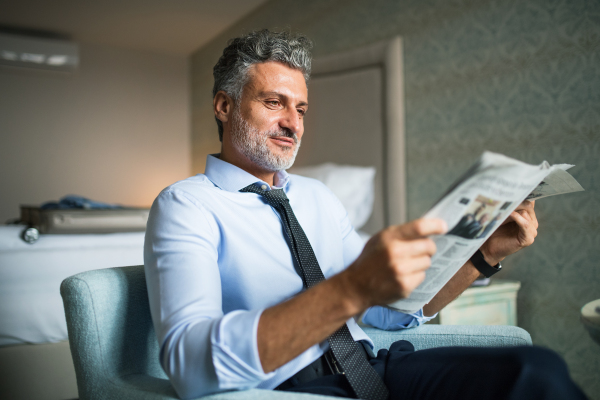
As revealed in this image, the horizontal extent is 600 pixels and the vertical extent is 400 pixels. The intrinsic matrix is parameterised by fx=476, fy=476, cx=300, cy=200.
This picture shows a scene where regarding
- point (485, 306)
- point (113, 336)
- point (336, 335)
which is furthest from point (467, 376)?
point (485, 306)

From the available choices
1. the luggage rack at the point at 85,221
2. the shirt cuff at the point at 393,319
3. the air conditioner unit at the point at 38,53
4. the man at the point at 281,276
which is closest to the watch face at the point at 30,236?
the luggage rack at the point at 85,221

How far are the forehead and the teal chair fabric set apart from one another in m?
0.55

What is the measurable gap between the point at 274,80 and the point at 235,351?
0.75 metres

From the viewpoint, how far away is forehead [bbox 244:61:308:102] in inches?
48.3

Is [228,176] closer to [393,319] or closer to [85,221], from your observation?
[393,319]

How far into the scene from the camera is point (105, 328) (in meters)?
0.91

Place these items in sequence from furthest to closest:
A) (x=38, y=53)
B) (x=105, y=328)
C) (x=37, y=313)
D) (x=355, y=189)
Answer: (x=38, y=53) < (x=355, y=189) < (x=37, y=313) < (x=105, y=328)

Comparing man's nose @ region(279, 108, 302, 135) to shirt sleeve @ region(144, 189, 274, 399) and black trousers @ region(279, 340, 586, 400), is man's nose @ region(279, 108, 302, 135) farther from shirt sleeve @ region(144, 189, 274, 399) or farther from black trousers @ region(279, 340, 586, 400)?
black trousers @ region(279, 340, 586, 400)

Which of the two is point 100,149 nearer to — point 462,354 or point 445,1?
point 445,1

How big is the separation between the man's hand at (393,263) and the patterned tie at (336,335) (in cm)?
28

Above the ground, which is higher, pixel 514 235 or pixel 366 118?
pixel 366 118

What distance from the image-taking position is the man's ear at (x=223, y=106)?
1.30 meters

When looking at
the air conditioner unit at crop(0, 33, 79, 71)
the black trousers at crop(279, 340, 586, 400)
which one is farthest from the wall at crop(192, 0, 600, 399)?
the air conditioner unit at crop(0, 33, 79, 71)

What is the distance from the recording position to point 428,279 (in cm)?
84
